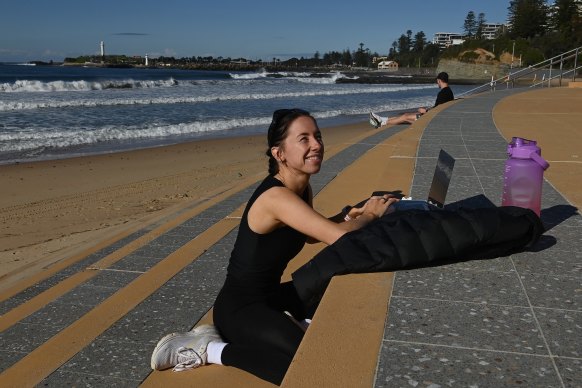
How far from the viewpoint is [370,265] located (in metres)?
2.68

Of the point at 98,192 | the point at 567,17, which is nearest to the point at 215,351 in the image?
the point at 98,192

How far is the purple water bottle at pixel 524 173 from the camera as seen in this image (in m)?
3.18

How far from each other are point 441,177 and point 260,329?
1.44m

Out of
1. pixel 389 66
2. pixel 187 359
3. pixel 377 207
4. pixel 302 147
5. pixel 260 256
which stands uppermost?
pixel 389 66

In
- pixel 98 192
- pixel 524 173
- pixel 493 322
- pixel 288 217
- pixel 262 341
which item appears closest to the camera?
pixel 493 322

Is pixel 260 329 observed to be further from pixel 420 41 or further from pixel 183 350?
pixel 420 41

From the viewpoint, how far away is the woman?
102 inches

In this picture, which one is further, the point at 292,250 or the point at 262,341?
the point at 292,250

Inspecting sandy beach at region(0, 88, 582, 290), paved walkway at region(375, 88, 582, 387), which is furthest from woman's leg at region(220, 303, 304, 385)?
sandy beach at region(0, 88, 582, 290)

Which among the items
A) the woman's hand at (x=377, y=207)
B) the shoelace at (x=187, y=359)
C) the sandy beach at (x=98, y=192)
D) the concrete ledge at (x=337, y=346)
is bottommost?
the sandy beach at (x=98, y=192)

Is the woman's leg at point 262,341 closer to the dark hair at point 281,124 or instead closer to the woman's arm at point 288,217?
the woman's arm at point 288,217

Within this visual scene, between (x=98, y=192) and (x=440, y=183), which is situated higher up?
(x=440, y=183)

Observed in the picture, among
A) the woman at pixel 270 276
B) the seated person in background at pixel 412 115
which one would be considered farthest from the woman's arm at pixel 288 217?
Result: the seated person in background at pixel 412 115

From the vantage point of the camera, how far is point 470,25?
15088 centimetres
